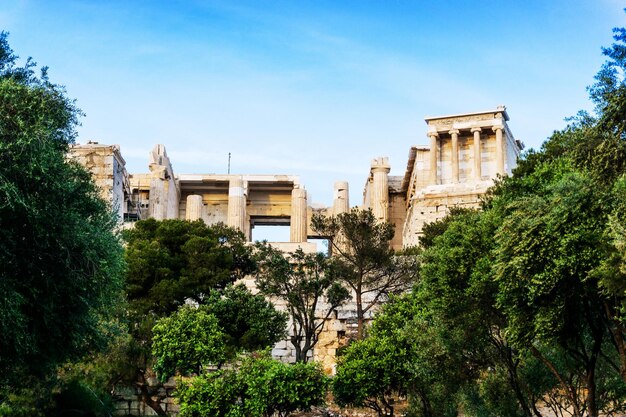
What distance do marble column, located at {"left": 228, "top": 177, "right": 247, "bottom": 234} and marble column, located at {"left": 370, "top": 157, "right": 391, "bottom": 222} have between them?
7.00 metres

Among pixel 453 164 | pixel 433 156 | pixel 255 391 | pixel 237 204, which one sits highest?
pixel 433 156

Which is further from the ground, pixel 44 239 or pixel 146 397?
pixel 44 239

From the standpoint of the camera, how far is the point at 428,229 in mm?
42938

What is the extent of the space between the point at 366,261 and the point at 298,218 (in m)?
21.4

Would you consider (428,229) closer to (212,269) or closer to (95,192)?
(212,269)

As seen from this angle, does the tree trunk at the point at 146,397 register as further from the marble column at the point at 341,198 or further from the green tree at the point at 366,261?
the marble column at the point at 341,198

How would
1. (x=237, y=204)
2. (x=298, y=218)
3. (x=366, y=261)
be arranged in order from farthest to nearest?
(x=237, y=204) → (x=298, y=218) → (x=366, y=261)

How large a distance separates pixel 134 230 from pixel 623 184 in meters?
Result: 24.9

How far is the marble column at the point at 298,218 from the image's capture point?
178 ft

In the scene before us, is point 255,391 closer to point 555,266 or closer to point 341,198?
point 555,266

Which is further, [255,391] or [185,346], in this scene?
[185,346]

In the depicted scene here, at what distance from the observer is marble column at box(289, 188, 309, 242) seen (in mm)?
54344

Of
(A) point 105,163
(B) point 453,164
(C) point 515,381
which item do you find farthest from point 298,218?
(C) point 515,381

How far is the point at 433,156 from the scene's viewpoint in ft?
173
